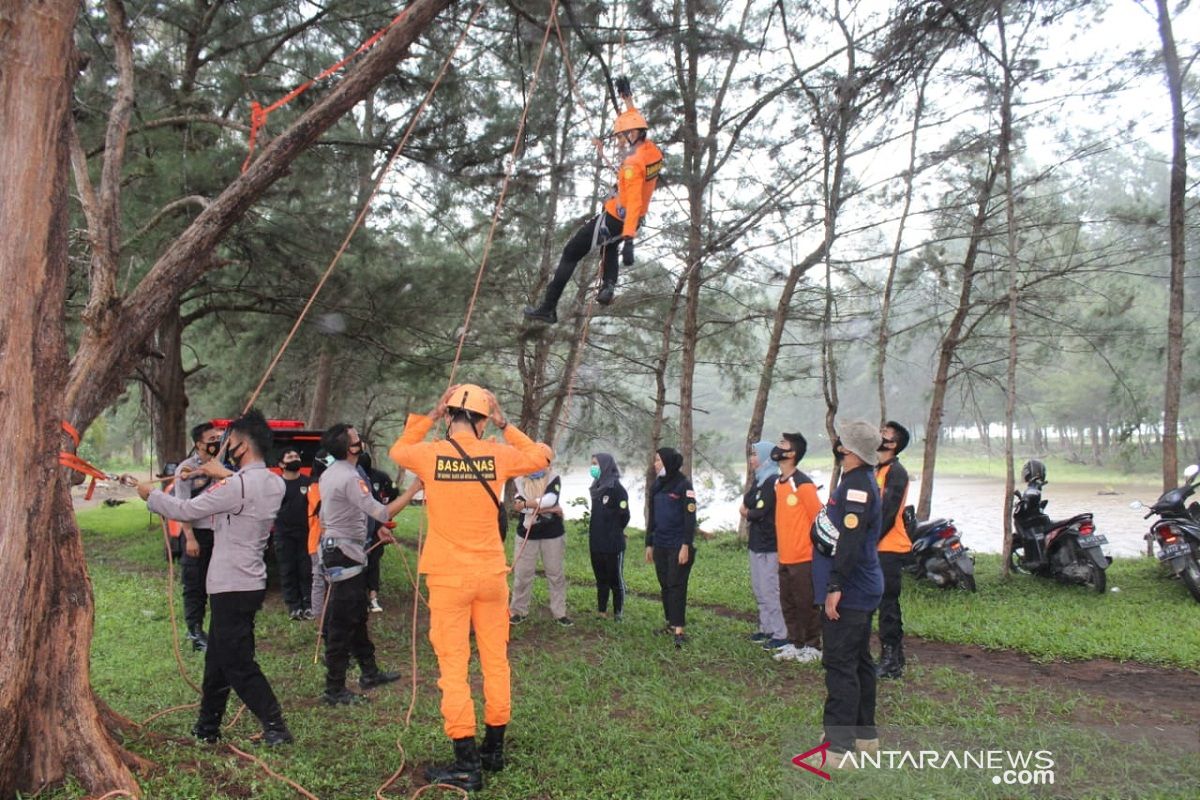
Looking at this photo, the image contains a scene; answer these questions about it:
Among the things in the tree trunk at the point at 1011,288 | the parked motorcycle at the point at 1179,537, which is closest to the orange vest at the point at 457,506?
the tree trunk at the point at 1011,288

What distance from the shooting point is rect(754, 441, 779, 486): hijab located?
23.3ft

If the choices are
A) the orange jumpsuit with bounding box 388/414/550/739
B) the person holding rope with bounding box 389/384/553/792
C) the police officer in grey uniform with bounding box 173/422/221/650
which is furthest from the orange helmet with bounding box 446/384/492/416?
the police officer in grey uniform with bounding box 173/422/221/650

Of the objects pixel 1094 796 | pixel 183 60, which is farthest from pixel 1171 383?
pixel 183 60

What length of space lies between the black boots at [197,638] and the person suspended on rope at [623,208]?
155 inches

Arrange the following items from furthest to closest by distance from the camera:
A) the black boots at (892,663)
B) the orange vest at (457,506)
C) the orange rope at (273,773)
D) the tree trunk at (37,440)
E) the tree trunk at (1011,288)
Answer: the tree trunk at (1011,288), the black boots at (892,663), the orange vest at (457,506), the orange rope at (273,773), the tree trunk at (37,440)

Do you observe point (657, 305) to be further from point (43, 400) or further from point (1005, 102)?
point (43, 400)

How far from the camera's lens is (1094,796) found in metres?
3.73

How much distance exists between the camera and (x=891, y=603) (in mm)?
5828

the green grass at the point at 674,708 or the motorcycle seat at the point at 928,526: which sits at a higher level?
the motorcycle seat at the point at 928,526

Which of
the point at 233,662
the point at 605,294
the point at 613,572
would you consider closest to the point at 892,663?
the point at 613,572

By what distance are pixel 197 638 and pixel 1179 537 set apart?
943cm

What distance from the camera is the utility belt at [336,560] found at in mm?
5188

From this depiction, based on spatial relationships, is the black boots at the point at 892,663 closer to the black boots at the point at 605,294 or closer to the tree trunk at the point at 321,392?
the black boots at the point at 605,294

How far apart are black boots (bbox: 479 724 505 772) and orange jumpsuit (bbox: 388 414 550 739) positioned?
0.05 metres
